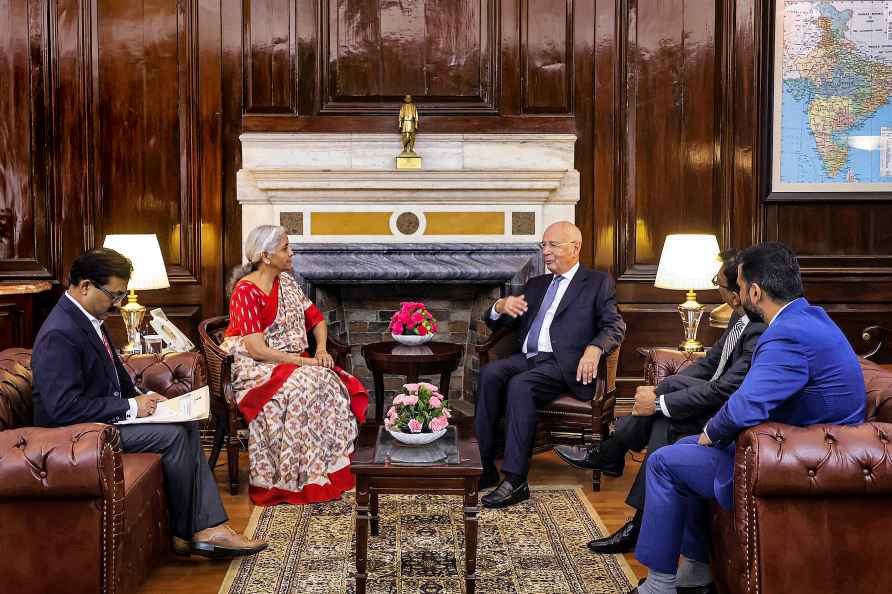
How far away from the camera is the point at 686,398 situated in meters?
3.58

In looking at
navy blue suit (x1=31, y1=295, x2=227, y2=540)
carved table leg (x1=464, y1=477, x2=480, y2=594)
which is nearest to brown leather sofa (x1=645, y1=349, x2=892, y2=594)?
carved table leg (x1=464, y1=477, x2=480, y2=594)

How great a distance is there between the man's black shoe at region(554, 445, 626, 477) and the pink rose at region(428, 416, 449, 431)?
46.8 inches

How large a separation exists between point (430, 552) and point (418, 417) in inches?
25.7

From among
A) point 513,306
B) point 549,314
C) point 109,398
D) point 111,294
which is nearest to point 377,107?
point 513,306

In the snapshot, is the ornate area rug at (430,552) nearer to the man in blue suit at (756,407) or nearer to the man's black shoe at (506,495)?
the man's black shoe at (506,495)

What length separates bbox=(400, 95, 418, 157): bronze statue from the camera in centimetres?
559

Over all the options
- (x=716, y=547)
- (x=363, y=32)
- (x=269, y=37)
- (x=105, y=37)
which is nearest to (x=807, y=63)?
(x=363, y=32)

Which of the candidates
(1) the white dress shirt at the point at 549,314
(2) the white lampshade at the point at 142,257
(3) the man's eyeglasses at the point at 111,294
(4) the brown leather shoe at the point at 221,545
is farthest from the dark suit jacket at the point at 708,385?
(2) the white lampshade at the point at 142,257

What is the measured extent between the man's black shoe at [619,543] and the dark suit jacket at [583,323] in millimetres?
1069

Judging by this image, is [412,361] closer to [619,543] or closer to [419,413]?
[419,413]

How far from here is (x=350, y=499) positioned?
4.44 meters

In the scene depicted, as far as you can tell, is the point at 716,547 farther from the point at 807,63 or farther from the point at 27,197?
the point at 27,197

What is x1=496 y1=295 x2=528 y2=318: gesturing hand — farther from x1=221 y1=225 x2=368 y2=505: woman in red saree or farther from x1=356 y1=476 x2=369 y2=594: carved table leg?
x1=356 y1=476 x2=369 y2=594: carved table leg

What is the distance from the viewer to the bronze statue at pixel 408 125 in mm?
5586
